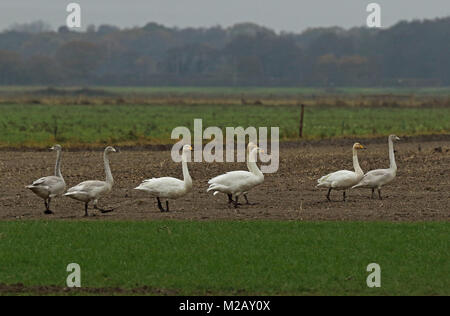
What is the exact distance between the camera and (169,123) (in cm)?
5022

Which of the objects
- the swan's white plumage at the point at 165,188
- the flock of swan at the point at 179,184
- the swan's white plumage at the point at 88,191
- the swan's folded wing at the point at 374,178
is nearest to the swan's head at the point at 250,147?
the flock of swan at the point at 179,184

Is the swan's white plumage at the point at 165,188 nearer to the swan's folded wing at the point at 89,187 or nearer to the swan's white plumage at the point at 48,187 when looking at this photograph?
the swan's folded wing at the point at 89,187

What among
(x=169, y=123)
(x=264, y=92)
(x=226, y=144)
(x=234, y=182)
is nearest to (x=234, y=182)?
(x=234, y=182)

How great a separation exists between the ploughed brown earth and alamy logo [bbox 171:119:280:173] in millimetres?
496

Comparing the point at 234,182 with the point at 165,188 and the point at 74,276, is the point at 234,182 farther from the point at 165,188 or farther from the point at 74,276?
the point at 74,276

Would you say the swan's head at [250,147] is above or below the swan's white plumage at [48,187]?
above

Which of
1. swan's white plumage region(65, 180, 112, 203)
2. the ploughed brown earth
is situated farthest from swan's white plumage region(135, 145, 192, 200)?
swan's white plumage region(65, 180, 112, 203)

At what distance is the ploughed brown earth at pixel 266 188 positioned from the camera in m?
17.5

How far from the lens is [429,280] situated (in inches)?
459

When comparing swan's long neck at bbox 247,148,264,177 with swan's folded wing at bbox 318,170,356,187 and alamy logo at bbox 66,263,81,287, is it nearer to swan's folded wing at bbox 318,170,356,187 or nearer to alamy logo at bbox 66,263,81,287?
swan's folded wing at bbox 318,170,356,187

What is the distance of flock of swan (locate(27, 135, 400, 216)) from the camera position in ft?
55.5

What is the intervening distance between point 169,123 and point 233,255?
37.3 metres

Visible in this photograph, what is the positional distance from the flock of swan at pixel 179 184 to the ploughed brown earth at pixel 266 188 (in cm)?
35
